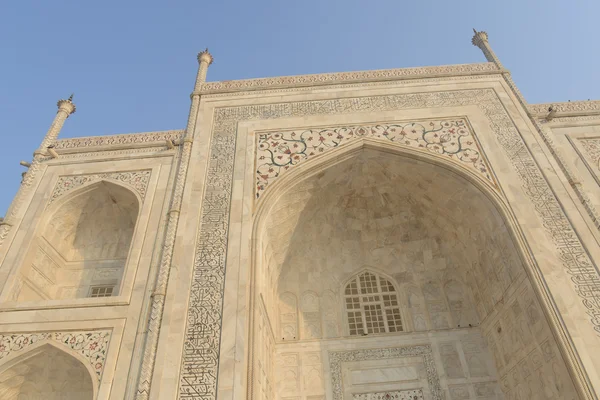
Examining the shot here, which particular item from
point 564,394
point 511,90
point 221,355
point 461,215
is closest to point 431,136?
point 461,215

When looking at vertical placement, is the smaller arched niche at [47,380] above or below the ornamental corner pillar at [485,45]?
below

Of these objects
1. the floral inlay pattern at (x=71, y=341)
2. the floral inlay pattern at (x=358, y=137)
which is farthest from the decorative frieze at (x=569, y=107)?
the floral inlay pattern at (x=71, y=341)

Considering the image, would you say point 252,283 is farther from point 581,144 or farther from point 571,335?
point 581,144

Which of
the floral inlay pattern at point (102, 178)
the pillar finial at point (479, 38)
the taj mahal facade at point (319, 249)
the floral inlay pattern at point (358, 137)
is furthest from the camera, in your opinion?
the pillar finial at point (479, 38)

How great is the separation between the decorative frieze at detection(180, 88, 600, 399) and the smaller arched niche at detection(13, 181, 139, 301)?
5.72 ft

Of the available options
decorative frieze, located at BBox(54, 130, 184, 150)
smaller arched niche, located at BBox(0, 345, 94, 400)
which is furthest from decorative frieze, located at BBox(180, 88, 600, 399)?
smaller arched niche, located at BBox(0, 345, 94, 400)

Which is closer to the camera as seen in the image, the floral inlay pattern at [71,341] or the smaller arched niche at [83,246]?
the floral inlay pattern at [71,341]

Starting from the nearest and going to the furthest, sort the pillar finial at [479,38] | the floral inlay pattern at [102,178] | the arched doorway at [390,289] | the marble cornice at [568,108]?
the arched doorway at [390,289], the floral inlay pattern at [102,178], the marble cornice at [568,108], the pillar finial at [479,38]

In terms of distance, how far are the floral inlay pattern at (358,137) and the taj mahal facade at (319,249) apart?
4 centimetres

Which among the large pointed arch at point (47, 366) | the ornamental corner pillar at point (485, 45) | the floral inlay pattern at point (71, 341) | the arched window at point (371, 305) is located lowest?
the large pointed arch at point (47, 366)

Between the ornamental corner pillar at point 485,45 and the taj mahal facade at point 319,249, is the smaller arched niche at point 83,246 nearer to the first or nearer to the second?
the taj mahal facade at point 319,249

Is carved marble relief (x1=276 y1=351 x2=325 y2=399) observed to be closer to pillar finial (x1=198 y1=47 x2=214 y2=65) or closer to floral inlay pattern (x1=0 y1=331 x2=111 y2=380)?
floral inlay pattern (x1=0 y1=331 x2=111 y2=380)

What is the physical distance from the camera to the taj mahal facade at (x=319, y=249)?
5.91 m

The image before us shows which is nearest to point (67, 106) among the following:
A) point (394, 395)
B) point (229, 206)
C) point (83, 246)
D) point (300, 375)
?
point (83, 246)
